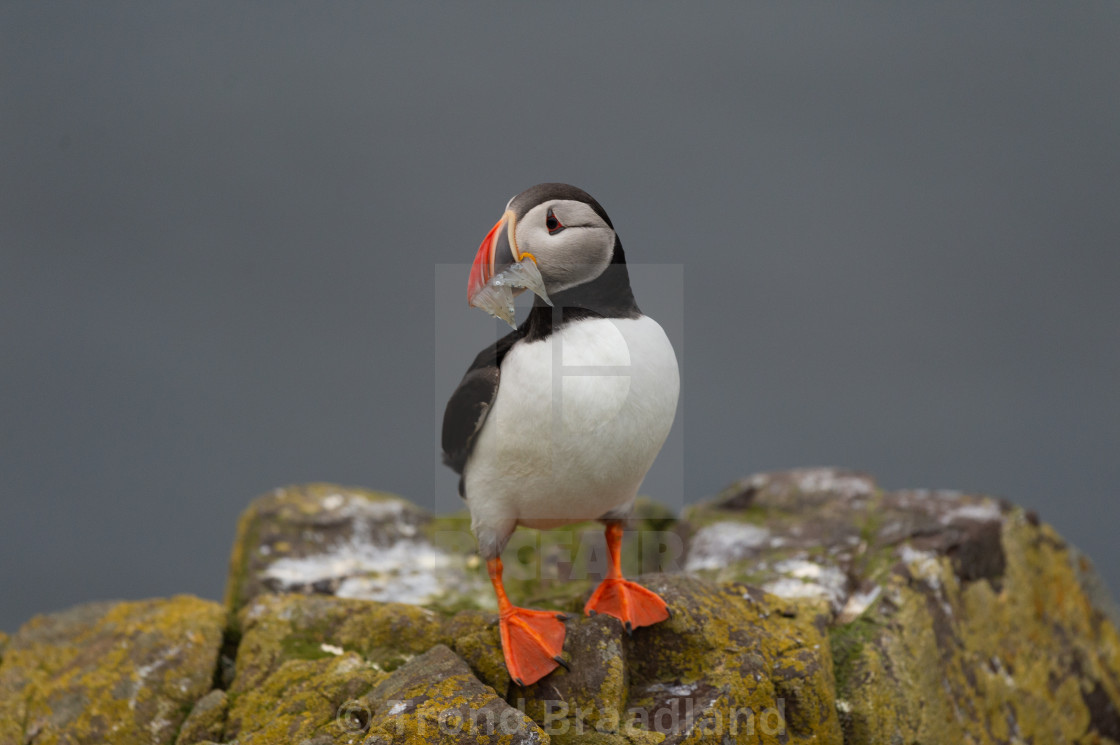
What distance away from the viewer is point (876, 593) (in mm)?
4898

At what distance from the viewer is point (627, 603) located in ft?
13.1

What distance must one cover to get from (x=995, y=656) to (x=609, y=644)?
8.26ft

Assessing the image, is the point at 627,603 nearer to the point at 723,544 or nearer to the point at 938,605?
the point at 938,605

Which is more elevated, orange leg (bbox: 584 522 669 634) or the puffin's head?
the puffin's head

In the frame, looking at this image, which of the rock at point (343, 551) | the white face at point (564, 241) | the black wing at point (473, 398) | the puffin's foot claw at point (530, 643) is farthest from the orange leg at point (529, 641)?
the rock at point (343, 551)

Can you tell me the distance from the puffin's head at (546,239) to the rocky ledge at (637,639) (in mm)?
1552

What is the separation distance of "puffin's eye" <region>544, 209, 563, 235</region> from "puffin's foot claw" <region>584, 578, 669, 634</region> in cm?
165

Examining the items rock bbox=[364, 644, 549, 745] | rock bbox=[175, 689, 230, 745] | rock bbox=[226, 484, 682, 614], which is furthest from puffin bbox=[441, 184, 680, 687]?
rock bbox=[175, 689, 230, 745]

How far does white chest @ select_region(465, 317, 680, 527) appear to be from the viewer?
3.60 meters

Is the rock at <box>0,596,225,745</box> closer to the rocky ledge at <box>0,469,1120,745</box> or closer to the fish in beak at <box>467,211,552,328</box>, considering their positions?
the rocky ledge at <box>0,469,1120,745</box>

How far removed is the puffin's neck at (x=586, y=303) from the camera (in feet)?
12.1

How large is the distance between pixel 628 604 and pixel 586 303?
53.3 inches

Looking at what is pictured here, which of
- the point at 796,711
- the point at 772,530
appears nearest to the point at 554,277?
the point at 796,711

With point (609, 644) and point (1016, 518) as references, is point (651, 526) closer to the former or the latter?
point (1016, 518)
